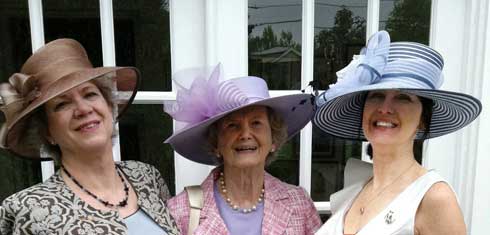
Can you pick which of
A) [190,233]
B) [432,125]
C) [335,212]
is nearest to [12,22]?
[190,233]

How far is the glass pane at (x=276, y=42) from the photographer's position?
4.56 ft

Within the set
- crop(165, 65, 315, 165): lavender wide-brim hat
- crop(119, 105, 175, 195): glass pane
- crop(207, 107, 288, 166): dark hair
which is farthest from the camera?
crop(119, 105, 175, 195): glass pane

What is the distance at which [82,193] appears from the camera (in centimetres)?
106

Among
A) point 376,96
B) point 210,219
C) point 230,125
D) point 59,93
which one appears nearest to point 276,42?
point 230,125

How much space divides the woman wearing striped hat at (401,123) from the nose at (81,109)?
61 centimetres

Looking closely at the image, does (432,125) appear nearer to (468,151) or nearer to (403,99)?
(403,99)

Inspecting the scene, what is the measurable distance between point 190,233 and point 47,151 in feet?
1.50

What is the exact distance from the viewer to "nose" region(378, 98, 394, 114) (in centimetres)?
95

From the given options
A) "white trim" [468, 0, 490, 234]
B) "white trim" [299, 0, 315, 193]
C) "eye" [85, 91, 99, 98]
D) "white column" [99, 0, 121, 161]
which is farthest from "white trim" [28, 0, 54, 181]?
"white trim" [468, 0, 490, 234]

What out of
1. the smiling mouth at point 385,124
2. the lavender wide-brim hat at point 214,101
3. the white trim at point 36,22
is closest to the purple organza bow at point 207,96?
the lavender wide-brim hat at point 214,101

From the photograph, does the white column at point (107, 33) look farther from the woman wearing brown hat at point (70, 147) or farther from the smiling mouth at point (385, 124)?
the smiling mouth at point (385, 124)

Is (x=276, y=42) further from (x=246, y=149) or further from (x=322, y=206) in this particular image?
(x=322, y=206)

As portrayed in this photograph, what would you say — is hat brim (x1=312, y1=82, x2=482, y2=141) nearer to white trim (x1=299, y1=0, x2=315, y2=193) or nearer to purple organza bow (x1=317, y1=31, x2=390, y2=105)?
purple organza bow (x1=317, y1=31, x2=390, y2=105)

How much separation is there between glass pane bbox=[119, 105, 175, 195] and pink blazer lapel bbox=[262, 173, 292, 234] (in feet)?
1.45
